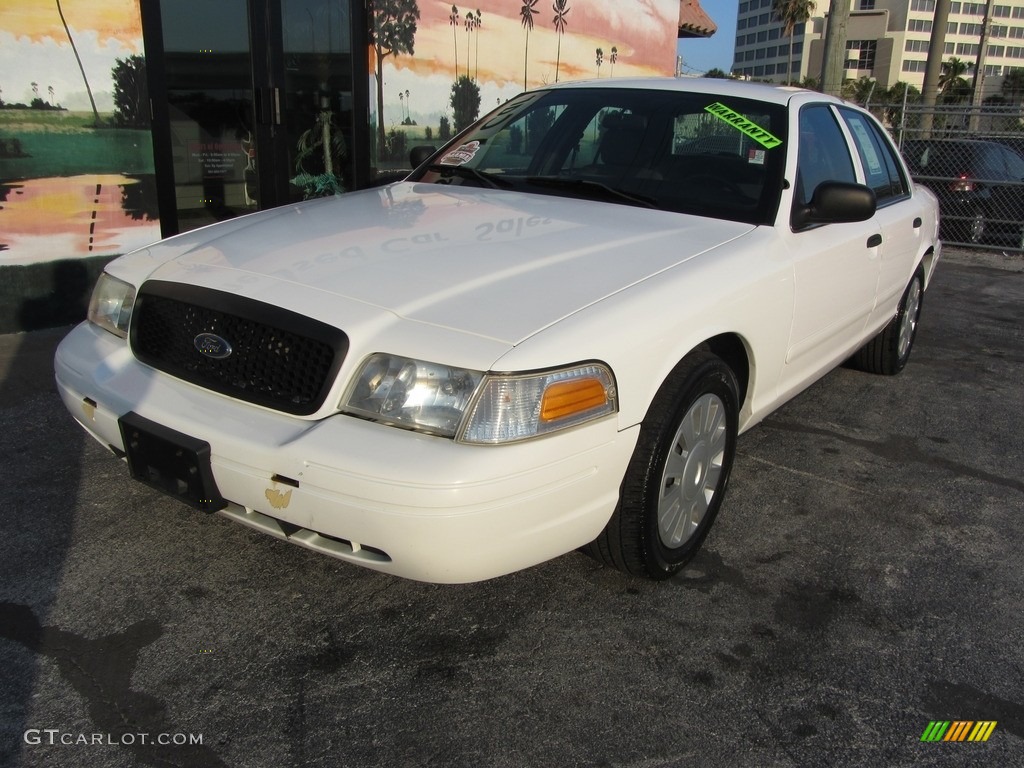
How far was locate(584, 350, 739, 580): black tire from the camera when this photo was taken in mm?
2594

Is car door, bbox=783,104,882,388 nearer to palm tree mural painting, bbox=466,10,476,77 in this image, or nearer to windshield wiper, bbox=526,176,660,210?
windshield wiper, bbox=526,176,660,210

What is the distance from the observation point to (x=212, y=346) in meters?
2.53

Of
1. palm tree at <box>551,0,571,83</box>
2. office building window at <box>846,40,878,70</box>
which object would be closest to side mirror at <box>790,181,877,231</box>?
palm tree at <box>551,0,571,83</box>

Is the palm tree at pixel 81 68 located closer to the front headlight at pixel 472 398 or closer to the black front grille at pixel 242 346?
the black front grille at pixel 242 346

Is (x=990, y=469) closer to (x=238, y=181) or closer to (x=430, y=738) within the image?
(x=430, y=738)

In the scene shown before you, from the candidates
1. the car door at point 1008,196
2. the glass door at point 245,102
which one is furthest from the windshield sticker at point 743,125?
the car door at point 1008,196

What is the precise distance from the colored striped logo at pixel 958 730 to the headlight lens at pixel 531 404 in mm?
1205

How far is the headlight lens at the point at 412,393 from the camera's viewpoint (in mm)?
2229

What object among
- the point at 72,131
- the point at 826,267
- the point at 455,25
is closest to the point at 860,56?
the point at 455,25

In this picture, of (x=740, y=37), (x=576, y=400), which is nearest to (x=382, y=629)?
(x=576, y=400)

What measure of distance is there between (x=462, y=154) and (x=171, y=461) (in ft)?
7.33

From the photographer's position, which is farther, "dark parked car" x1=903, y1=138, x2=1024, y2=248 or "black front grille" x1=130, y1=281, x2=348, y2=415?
"dark parked car" x1=903, y1=138, x2=1024, y2=248

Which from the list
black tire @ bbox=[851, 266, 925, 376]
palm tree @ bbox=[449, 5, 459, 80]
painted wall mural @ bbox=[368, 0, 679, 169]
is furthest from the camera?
palm tree @ bbox=[449, 5, 459, 80]

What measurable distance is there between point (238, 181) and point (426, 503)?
5572 millimetres
